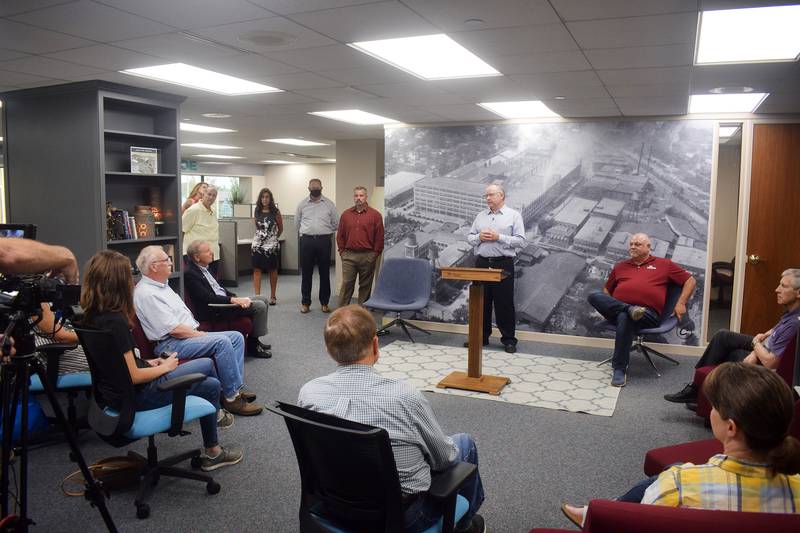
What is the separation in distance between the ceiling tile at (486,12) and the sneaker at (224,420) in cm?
266

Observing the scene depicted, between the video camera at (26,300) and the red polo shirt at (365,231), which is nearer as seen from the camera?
the video camera at (26,300)

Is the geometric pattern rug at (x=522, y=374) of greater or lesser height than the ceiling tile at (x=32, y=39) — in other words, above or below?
below

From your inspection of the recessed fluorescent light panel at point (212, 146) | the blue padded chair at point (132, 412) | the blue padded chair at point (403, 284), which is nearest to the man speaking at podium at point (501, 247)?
the blue padded chair at point (403, 284)

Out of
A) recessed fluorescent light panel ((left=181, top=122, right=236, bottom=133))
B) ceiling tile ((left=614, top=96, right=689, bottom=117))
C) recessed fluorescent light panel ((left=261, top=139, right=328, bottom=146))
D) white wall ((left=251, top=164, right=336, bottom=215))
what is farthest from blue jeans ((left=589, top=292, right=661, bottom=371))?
white wall ((left=251, top=164, right=336, bottom=215))

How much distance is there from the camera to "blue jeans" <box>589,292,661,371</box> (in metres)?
5.01

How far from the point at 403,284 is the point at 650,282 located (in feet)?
8.18

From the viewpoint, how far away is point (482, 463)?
344cm

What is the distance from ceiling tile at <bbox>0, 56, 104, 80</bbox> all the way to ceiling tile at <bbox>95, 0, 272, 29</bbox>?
1.47 metres

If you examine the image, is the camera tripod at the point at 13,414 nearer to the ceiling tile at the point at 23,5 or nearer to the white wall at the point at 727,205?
the ceiling tile at the point at 23,5

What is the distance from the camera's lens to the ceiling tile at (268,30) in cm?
317

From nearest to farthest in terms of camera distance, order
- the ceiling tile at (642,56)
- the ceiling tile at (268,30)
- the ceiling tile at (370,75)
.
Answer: the ceiling tile at (268,30) < the ceiling tile at (642,56) < the ceiling tile at (370,75)

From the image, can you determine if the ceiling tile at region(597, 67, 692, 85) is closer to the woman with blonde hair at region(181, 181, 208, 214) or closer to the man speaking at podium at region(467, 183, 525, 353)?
the man speaking at podium at region(467, 183, 525, 353)

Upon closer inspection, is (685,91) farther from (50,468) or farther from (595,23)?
(50,468)

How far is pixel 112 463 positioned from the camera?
320 centimetres
